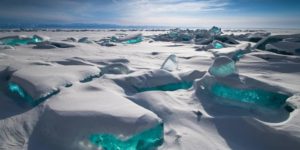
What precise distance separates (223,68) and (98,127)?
172 cm

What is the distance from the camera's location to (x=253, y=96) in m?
2.12

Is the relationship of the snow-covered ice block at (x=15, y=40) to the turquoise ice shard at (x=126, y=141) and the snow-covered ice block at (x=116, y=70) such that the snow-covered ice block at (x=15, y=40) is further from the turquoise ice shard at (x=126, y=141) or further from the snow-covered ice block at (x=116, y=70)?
the turquoise ice shard at (x=126, y=141)

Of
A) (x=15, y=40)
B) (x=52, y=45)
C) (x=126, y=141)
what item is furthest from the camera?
(x=15, y=40)

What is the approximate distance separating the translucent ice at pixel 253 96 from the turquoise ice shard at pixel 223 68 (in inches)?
8.8

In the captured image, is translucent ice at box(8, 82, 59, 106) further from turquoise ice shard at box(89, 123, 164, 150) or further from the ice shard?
the ice shard

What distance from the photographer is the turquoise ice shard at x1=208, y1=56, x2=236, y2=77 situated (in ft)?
8.01

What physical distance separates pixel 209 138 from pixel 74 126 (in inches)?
37.0

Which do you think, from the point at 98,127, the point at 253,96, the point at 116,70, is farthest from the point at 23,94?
the point at 253,96

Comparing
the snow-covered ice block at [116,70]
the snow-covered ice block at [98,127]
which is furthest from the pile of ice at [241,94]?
the snow-covered ice block at [116,70]

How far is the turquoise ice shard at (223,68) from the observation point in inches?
96.1

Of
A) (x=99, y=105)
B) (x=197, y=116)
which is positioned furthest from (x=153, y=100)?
(x=99, y=105)

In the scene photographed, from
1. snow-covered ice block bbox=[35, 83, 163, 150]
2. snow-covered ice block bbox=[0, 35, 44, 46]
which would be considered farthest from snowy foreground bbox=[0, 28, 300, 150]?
snow-covered ice block bbox=[0, 35, 44, 46]

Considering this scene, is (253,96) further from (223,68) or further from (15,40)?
(15,40)

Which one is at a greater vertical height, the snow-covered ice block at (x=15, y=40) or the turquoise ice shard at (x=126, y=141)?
Result: the snow-covered ice block at (x=15, y=40)
